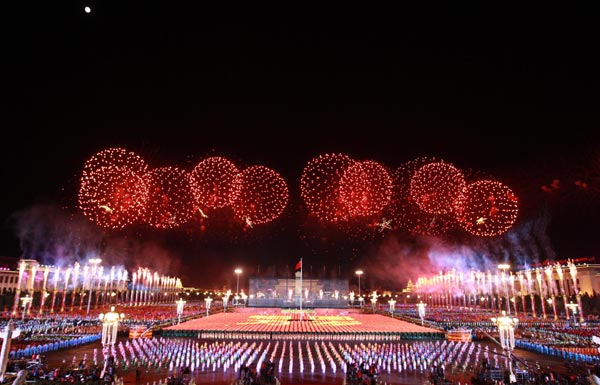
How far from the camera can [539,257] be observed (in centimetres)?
8500

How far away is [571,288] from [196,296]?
93.7 meters

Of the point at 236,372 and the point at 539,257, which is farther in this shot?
the point at 539,257

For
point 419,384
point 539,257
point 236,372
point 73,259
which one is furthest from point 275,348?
point 539,257

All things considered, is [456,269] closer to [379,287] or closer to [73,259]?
[379,287]

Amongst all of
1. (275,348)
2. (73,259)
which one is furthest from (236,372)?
(73,259)

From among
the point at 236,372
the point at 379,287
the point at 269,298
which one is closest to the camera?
the point at 236,372

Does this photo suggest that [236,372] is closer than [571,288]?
Yes

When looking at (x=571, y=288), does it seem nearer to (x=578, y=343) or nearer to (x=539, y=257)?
(x=539, y=257)

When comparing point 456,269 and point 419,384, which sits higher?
point 456,269

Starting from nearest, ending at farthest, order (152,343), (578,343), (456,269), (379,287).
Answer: (578,343)
(152,343)
(456,269)
(379,287)

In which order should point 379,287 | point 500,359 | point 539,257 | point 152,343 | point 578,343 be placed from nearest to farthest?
point 500,359 → point 578,343 → point 152,343 → point 539,257 → point 379,287

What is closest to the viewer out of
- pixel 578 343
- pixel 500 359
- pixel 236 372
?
pixel 236 372

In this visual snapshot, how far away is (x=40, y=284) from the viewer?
7725 cm

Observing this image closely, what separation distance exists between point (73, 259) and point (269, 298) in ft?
135
